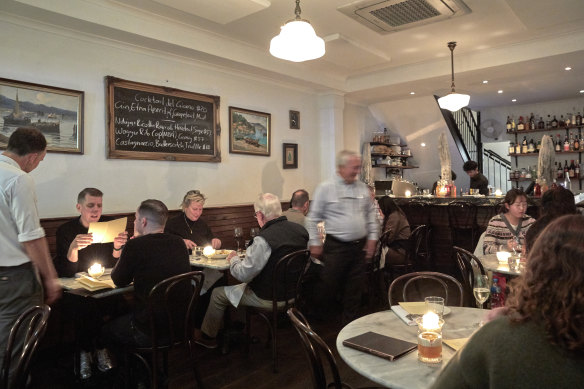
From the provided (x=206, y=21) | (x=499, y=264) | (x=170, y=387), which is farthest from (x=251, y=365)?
(x=206, y=21)

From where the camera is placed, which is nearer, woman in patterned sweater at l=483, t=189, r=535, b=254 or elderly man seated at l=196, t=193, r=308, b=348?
elderly man seated at l=196, t=193, r=308, b=348

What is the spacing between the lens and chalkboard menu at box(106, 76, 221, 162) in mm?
4457

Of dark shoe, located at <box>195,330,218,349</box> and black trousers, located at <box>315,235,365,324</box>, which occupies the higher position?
black trousers, located at <box>315,235,365,324</box>

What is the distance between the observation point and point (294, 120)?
21.7 ft

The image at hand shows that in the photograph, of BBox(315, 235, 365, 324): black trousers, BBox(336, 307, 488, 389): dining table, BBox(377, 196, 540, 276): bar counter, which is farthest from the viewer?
BBox(377, 196, 540, 276): bar counter

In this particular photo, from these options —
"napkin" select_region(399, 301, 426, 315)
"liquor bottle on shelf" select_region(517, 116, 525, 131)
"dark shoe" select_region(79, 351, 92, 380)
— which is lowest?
"dark shoe" select_region(79, 351, 92, 380)

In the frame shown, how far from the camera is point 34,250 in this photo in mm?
2369

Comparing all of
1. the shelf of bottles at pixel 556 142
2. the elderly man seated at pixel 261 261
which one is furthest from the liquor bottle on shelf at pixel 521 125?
the elderly man seated at pixel 261 261

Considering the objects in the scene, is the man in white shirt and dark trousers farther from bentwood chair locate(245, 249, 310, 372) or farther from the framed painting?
the framed painting

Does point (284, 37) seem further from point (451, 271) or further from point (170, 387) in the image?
point (451, 271)

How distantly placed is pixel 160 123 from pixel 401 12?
110 inches

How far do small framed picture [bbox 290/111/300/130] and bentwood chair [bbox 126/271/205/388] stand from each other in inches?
163

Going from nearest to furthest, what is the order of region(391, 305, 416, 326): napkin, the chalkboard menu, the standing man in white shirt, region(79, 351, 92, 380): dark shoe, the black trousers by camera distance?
region(391, 305, 416, 326): napkin → the standing man in white shirt → region(79, 351, 92, 380): dark shoe → the black trousers → the chalkboard menu

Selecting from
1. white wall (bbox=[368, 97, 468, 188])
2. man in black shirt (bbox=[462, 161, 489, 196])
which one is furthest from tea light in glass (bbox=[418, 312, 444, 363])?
white wall (bbox=[368, 97, 468, 188])
